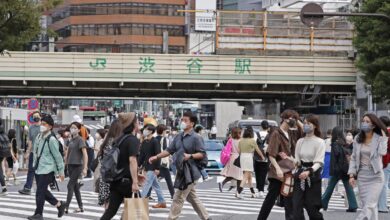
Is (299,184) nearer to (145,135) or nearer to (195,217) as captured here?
(195,217)

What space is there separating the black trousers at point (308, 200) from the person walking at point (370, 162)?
0.66 metres

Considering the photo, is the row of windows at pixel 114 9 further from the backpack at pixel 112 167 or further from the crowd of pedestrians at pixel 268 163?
the backpack at pixel 112 167

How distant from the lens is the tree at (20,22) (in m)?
25.6

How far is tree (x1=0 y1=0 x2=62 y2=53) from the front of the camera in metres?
25.6

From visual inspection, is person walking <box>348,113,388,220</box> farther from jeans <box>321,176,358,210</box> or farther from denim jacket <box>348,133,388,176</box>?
jeans <box>321,176,358,210</box>

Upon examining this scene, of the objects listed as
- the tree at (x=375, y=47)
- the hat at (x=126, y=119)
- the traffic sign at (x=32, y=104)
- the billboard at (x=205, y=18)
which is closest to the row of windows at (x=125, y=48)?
the billboard at (x=205, y=18)

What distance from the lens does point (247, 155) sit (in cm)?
2164

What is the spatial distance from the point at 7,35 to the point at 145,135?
9.81 m

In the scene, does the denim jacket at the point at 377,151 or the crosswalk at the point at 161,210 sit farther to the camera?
the crosswalk at the point at 161,210

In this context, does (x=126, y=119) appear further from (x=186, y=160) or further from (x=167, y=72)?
(x=167, y=72)

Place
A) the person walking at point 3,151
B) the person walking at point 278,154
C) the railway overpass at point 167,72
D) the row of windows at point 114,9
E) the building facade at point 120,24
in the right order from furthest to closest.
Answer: the building facade at point 120,24 < the row of windows at point 114,9 < the railway overpass at point 167,72 < the person walking at point 3,151 < the person walking at point 278,154

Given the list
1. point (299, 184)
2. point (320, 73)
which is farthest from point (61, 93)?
point (299, 184)

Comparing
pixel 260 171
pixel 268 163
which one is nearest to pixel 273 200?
pixel 268 163

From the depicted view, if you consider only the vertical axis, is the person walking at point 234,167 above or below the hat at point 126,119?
below
